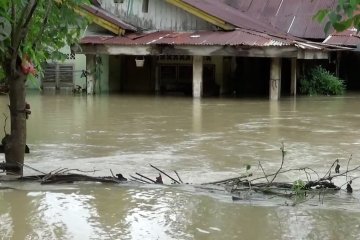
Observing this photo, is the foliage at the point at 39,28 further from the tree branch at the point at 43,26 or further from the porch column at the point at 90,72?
the porch column at the point at 90,72

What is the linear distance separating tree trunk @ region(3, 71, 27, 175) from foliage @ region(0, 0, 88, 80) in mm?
231

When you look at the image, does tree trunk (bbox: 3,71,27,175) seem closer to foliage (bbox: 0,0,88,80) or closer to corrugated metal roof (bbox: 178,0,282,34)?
foliage (bbox: 0,0,88,80)

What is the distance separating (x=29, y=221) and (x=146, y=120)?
9.31 m

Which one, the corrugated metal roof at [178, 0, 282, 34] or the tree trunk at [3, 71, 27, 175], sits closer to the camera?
the tree trunk at [3, 71, 27, 175]

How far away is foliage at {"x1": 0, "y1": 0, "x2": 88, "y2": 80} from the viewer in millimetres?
6156

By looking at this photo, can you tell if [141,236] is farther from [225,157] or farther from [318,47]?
[318,47]

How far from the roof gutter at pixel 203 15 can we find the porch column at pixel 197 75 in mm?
1289

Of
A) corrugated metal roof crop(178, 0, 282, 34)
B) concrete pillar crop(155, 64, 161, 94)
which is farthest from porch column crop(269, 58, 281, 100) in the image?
concrete pillar crop(155, 64, 161, 94)

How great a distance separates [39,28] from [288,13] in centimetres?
2092

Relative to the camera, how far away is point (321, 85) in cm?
2406

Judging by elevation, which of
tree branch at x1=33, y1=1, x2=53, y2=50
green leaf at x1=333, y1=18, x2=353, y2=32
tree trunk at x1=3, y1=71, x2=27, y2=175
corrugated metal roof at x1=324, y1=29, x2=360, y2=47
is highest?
corrugated metal roof at x1=324, y1=29, x2=360, y2=47

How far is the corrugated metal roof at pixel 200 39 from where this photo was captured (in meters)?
19.2

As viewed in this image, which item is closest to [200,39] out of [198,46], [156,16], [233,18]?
[198,46]

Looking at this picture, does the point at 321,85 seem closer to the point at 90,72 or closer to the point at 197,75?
the point at 197,75
